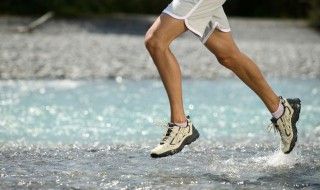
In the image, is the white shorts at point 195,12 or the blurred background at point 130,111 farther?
the white shorts at point 195,12

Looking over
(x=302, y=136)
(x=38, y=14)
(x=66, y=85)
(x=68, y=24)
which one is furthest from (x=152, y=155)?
(x=38, y=14)

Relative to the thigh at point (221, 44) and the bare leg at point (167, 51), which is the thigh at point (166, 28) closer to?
the bare leg at point (167, 51)

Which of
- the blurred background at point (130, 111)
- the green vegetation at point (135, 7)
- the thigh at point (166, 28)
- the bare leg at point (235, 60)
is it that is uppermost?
the thigh at point (166, 28)

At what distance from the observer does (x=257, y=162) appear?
5.29m

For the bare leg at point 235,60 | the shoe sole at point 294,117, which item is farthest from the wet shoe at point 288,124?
the bare leg at point 235,60

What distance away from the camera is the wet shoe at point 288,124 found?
5.39 meters

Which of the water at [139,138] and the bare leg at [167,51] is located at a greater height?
the bare leg at [167,51]

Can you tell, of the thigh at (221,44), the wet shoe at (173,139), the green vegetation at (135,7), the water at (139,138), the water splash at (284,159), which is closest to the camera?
the water at (139,138)

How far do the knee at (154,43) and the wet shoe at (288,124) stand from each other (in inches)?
37.4

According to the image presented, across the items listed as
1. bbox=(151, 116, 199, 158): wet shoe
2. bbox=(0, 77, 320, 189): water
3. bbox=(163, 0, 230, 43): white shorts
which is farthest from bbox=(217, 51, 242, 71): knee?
bbox=(0, 77, 320, 189): water

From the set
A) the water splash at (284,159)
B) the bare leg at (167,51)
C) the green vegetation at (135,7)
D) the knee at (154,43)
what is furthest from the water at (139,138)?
the green vegetation at (135,7)

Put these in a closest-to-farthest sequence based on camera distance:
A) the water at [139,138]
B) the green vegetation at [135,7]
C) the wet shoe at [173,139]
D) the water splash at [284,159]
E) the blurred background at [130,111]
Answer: the water at [139,138]
the blurred background at [130,111]
the wet shoe at [173,139]
the water splash at [284,159]
the green vegetation at [135,7]

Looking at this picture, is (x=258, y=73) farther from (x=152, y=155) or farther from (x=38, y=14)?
(x=38, y=14)

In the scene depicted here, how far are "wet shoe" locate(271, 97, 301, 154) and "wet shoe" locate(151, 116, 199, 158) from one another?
60 cm
